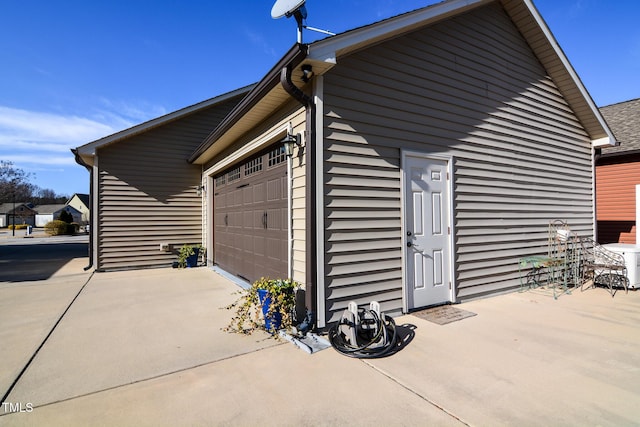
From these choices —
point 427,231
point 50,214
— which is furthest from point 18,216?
point 427,231

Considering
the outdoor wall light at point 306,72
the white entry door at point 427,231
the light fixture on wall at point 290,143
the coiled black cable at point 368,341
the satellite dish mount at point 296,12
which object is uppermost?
the satellite dish mount at point 296,12

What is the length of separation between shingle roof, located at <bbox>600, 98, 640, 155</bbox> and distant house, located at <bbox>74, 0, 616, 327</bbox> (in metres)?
2.92

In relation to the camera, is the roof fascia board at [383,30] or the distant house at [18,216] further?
the distant house at [18,216]

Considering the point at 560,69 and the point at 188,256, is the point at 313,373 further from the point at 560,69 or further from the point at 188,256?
the point at 560,69

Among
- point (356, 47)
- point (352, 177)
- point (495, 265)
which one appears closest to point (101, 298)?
point (352, 177)

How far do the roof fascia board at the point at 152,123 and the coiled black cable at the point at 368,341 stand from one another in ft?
23.1

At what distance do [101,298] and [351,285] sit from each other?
13.8 feet

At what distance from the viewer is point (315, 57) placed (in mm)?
3135

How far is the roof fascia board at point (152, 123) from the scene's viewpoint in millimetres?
→ 7294

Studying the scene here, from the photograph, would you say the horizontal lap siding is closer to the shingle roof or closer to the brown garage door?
the shingle roof

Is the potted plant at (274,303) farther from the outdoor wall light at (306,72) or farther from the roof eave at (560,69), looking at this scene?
the roof eave at (560,69)

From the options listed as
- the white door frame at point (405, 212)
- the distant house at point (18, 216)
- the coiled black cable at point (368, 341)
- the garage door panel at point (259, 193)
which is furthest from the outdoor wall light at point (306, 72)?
the distant house at point (18, 216)

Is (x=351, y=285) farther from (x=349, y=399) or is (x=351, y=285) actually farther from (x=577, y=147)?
(x=577, y=147)

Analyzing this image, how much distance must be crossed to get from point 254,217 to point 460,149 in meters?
3.44
